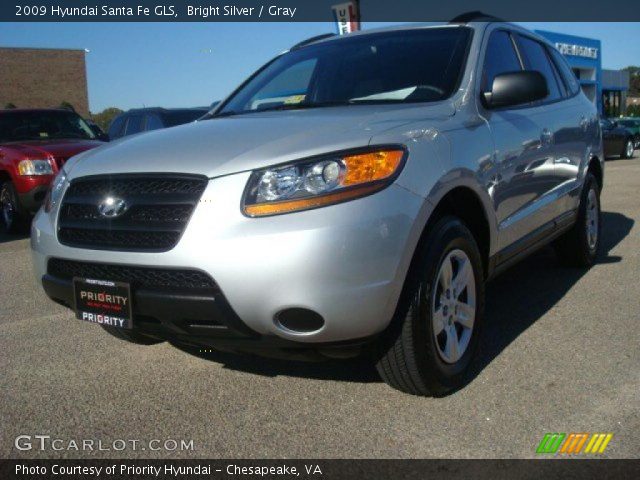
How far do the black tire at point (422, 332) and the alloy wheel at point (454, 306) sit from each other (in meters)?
0.05

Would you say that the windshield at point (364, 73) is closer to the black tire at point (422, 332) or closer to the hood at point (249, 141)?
the hood at point (249, 141)

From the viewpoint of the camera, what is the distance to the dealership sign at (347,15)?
424 inches

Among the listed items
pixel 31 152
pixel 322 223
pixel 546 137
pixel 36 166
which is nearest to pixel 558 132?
pixel 546 137

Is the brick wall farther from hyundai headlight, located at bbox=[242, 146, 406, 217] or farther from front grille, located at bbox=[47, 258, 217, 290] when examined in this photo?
hyundai headlight, located at bbox=[242, 146, 406, 217]

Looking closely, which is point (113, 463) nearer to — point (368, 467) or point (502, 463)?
point (368, 467)

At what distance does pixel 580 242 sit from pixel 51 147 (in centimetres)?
605

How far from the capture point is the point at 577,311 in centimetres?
436

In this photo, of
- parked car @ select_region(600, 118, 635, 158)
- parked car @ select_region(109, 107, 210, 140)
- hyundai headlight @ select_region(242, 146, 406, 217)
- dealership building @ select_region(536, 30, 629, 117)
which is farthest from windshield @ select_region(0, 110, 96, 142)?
dealership building @ select_region(536, 30, 629, 117)

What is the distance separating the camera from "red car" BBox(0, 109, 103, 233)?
808 centimetres

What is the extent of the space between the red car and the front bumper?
5939 mm

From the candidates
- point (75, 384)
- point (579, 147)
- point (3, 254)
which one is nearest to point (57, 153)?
point (3, 254)

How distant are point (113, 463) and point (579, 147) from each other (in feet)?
12.7

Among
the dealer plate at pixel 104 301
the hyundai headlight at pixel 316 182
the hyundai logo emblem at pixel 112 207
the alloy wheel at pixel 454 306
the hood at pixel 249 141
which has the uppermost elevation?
the hood at pixel 249 141

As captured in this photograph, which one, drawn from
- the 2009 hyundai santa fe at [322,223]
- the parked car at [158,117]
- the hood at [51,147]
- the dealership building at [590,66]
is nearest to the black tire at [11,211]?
the hood at [51,147]
